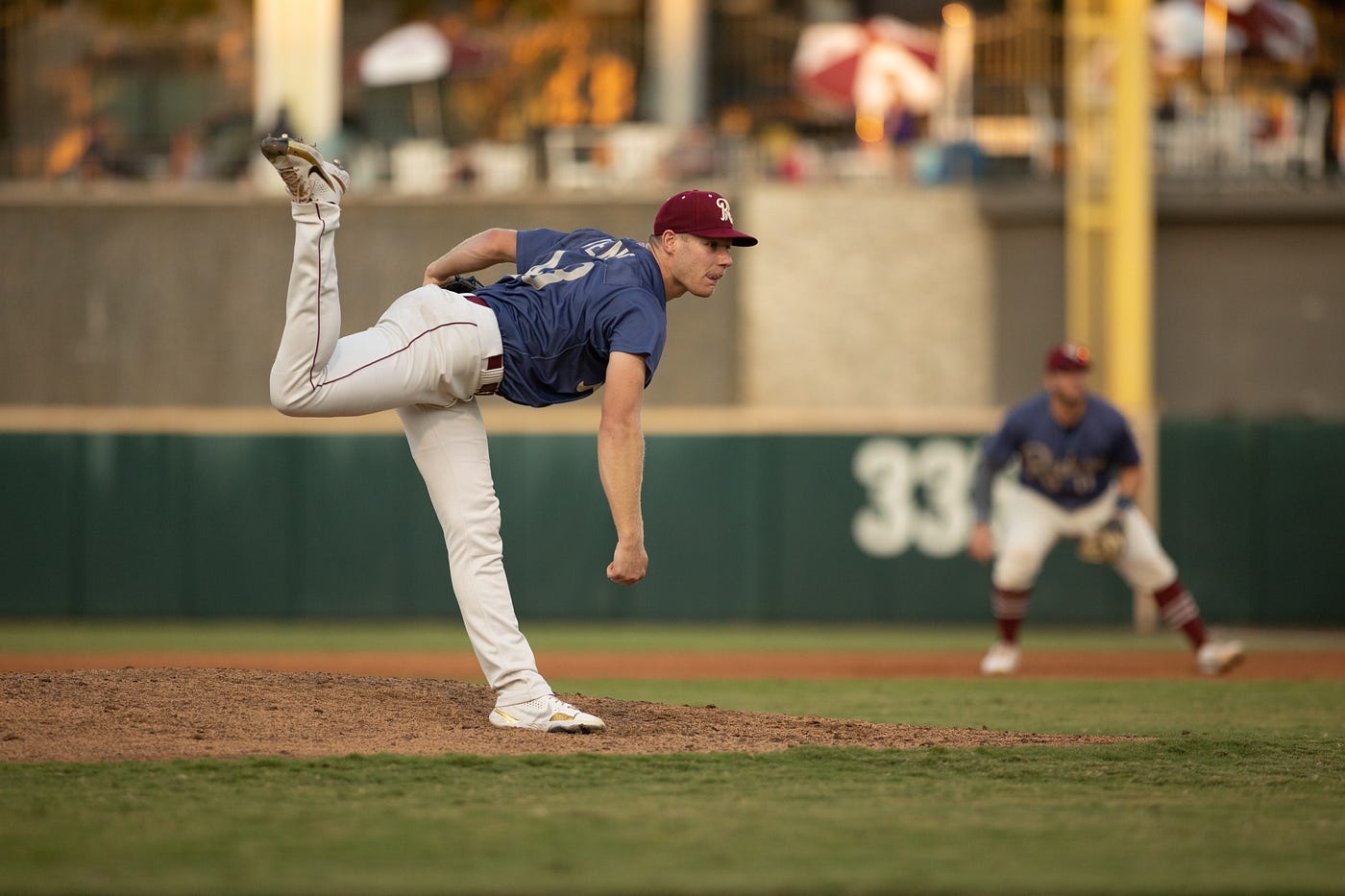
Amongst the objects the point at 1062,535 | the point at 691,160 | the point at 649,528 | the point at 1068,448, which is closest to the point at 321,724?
the point at 1068,448

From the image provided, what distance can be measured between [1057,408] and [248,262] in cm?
1156

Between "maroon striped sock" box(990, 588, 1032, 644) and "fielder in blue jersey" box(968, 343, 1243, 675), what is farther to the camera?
"maroon striped sock" box(990, 588, 1032, 644)

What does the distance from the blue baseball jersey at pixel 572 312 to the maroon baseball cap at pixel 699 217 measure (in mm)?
164

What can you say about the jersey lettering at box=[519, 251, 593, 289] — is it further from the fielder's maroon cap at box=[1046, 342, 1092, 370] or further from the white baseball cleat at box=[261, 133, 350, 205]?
the fielder's maroon cap at box=[1046, 342, 1092, 370]

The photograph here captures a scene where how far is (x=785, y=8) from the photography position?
24.8 m

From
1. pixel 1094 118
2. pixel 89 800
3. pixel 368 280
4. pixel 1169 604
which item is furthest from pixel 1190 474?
pixel 89 800

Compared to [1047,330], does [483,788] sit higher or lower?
lower

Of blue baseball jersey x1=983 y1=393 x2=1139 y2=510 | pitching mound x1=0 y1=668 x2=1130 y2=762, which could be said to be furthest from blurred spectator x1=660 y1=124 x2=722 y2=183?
pitching mound x1=0 y1=668 x2=1130 y2=762

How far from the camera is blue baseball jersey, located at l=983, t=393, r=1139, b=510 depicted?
955 cm

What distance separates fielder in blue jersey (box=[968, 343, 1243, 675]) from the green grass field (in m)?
3.41

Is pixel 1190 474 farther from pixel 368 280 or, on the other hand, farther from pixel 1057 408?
pixel 368 280

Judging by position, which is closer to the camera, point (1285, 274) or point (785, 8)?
point (1285, 274)

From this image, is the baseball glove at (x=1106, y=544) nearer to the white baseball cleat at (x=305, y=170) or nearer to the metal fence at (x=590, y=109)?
the white baseball cleat at (x=305, y=170)

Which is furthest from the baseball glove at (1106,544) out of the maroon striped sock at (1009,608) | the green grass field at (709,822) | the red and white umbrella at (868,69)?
the red and white umbrella at (868,69)
